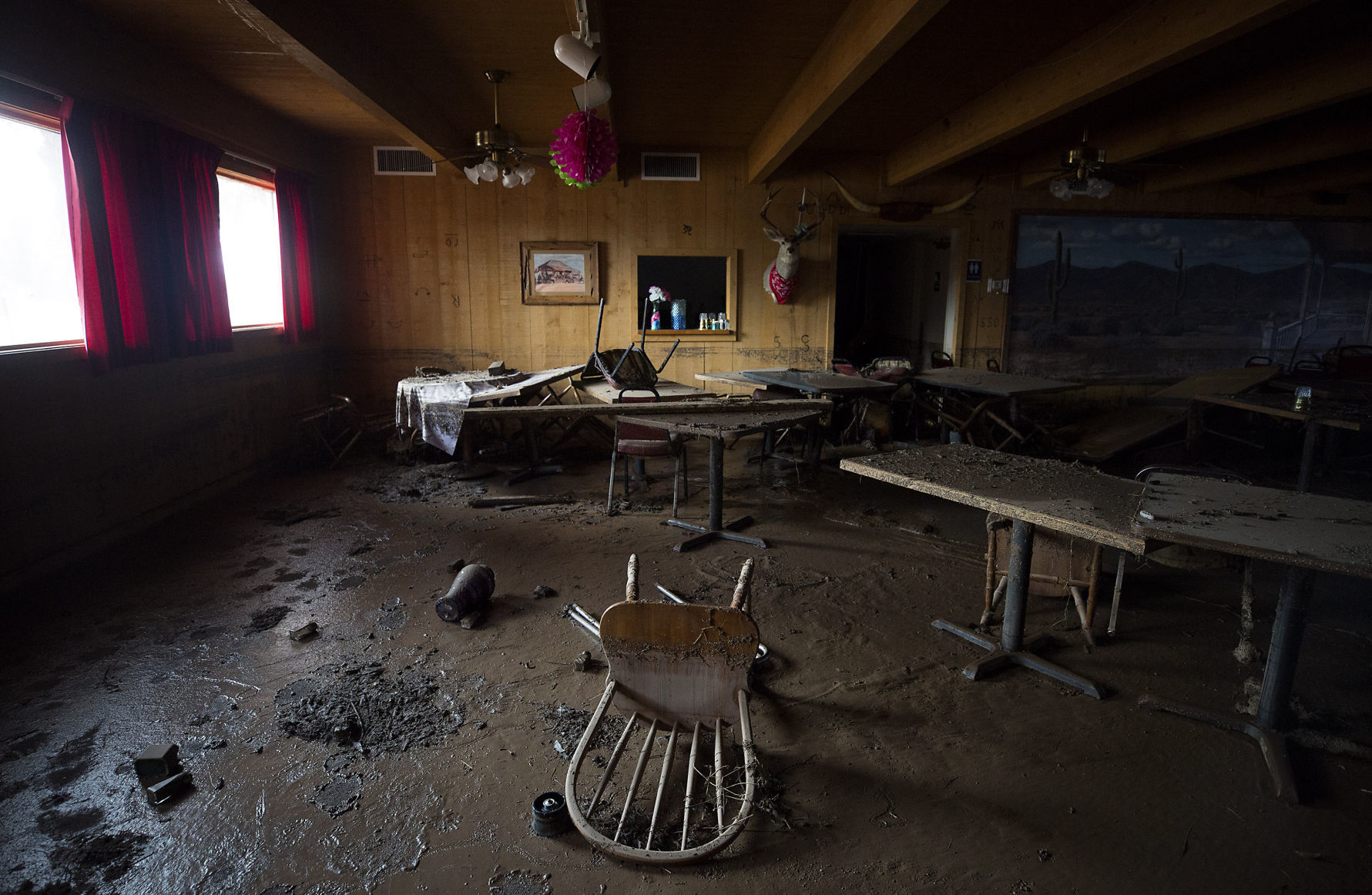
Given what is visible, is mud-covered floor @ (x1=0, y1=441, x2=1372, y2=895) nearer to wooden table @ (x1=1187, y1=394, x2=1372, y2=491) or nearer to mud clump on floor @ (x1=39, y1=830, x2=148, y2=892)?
mud clump on floor @ (x1=39, y1=830, x2=148, y2=892)

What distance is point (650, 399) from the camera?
5.42 m

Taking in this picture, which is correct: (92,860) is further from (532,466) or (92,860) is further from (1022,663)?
(532,466)

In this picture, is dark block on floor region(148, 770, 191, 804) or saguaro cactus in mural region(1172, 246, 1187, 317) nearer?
dark block on floor region(148, 770, 191, 804)

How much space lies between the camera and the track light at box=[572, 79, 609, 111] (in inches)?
155

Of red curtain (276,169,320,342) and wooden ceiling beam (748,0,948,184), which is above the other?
wooden ceiling beam (748,0,948,184)

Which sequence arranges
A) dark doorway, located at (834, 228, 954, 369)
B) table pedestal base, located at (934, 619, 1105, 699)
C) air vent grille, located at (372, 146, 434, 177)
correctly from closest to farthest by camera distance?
table pedestal base, located at (934, 619, 1105, 699) < air vent grille, located at (372, 146, 434, 177) < dark doorway, located at (834, 228, 954, 369)

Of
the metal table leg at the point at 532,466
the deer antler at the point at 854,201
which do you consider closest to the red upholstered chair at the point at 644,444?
the metal table leg at the point at 532,466

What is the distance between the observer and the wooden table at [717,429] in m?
4.43

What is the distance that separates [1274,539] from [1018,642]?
3.84ft

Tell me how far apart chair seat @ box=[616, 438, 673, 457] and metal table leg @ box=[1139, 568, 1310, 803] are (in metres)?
3.24

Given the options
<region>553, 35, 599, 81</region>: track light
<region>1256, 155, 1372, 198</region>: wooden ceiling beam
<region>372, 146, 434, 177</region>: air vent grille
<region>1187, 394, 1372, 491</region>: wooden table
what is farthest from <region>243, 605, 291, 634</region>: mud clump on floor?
<region>1256, 155, 1372, 198</region>: wooden ceiling beam

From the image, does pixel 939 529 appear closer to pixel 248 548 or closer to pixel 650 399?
pixel 650 399

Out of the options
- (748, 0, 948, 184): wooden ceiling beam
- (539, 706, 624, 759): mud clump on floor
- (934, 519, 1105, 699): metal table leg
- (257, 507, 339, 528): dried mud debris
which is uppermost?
(748, 0, 948, 184): wooden ceiling beam

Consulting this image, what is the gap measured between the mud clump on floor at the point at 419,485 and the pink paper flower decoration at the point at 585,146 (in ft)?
8.87
